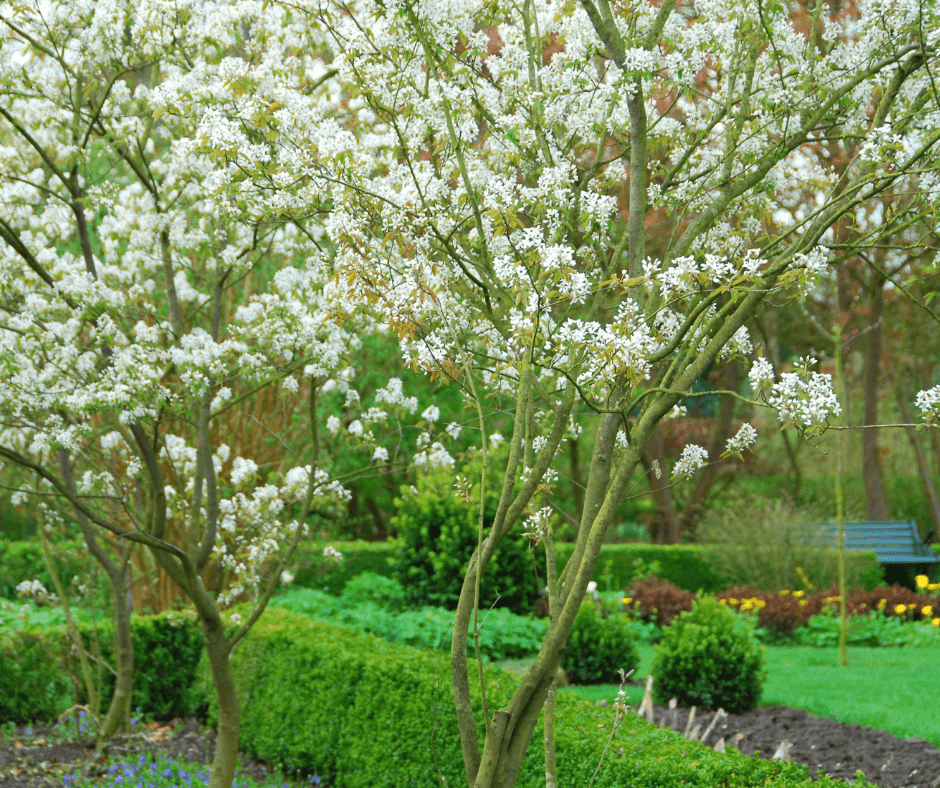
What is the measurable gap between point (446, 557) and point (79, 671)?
11.4 ft

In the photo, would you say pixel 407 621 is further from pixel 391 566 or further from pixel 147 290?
pixel 391 566

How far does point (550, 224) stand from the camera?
2.97 meters

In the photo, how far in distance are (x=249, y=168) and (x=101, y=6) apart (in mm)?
1690

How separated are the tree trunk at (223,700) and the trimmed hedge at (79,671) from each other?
2780 mm

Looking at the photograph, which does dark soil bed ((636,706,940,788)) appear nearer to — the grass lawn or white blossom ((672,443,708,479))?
the grass lawn

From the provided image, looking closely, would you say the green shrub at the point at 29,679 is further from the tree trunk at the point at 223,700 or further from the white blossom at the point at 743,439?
the white blossom at the point at 743,439

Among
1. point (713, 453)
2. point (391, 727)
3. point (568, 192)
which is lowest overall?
point (391, 727)

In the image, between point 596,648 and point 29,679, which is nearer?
point 29,679

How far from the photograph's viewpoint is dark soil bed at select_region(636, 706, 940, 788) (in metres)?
4.71

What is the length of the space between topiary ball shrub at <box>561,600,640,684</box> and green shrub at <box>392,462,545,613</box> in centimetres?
157

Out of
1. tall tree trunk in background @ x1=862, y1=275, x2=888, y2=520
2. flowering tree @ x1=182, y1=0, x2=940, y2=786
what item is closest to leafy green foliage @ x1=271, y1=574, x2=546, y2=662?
flowering tree @ x1=182, y1=0, x2=940, y2=786

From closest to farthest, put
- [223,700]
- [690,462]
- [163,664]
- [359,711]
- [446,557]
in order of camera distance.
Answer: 1. [690,462]
2. [223,700]
3. [359,711]
4. [163,664]
5. [446,557]

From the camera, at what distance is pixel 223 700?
4.37 meters

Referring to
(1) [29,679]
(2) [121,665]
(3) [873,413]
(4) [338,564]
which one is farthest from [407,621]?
(3) [873,413]
